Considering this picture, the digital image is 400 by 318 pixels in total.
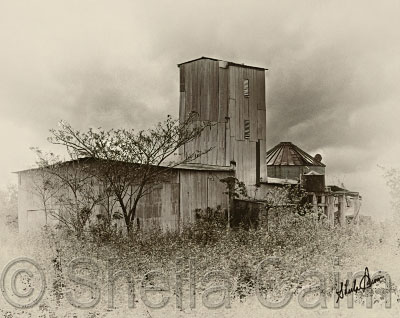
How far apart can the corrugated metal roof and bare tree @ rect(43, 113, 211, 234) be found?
1694cm

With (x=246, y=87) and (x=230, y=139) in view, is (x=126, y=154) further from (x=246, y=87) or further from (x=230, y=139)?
(x=246, y=87)

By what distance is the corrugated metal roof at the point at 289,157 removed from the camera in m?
31.0

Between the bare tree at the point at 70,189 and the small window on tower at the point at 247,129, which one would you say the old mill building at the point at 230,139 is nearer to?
the small window on tower at the point at 247,129

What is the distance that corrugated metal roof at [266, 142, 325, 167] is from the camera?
30984 mm

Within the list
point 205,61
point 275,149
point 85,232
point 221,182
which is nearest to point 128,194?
point 85,232

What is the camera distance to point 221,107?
21.4 meters

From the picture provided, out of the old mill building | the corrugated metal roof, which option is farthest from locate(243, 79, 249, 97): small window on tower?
the corrugated metal roof

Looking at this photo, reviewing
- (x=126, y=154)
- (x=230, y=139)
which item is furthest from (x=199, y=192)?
(x=126, y=154)

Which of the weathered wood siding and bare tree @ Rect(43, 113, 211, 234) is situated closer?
bare tree @ Rect(43, 113, 211, 234)

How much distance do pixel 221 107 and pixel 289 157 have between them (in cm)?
1153
